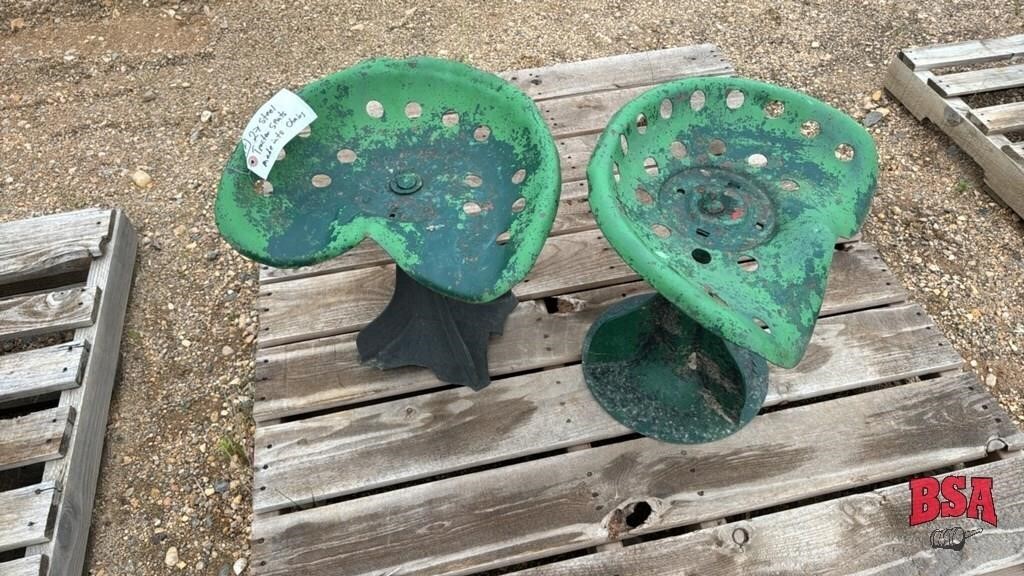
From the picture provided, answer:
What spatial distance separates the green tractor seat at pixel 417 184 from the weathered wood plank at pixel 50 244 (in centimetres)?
104

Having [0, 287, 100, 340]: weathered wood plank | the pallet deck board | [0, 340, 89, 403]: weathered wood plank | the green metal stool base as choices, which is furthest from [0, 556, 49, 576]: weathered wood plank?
the green metal stool base

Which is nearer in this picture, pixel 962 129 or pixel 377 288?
pixel 377 288

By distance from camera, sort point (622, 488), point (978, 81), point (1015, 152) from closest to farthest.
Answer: point (622, 488), point (1015, 152), point (978, 81)

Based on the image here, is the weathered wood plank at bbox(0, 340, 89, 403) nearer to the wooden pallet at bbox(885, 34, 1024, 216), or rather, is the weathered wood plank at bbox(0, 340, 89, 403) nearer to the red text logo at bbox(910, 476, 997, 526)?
the red text logo at bbox(910, 476, 997, 526)

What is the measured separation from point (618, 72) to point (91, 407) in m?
2.08

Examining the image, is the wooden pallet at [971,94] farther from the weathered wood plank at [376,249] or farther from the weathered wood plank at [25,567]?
the weathered wood plank at [25,567]

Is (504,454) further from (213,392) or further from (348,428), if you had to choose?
(213,392)

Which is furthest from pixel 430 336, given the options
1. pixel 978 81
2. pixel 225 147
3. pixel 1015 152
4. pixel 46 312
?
pixel 978 81

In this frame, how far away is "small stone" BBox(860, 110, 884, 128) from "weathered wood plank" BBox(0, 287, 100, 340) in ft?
9.87

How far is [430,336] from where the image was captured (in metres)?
1.81

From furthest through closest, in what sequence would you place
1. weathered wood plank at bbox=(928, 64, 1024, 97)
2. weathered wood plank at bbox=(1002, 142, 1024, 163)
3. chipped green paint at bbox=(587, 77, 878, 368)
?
weathered wood plank at bbox=(928, 64, 1024, 97) < weathered wood plank at bbox=(1002, 142, 1024, 163) < chipped green paint at bbox=(587, 77, 878, 368)

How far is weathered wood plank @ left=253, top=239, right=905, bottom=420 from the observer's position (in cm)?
180

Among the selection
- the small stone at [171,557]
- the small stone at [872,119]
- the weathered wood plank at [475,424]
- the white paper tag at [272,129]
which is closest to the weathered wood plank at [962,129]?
the small stone at [872,119]

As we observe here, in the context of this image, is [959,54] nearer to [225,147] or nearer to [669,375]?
[669,375]
